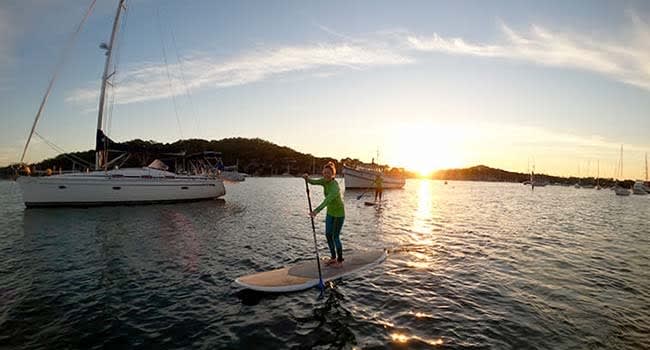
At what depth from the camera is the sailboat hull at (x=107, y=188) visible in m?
22.6

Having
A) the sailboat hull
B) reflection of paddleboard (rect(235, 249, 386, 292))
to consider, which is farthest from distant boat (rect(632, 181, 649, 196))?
reflection of paddleboard (rect(235, 249, 386, 292))

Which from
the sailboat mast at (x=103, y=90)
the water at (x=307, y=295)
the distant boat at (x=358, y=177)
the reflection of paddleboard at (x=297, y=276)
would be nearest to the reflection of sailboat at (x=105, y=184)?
the sailboat mast at (x=103, y=90)

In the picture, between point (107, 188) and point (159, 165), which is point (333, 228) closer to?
point (107, 188)

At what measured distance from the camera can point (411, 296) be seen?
25.1ft

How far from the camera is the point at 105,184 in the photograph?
24.3 meters

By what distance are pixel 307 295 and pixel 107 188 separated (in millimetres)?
23698

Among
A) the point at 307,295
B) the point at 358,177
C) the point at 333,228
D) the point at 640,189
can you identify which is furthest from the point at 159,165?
the point at 640,189

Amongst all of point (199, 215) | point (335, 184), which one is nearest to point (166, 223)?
point (199, 215)

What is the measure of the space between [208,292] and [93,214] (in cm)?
1763

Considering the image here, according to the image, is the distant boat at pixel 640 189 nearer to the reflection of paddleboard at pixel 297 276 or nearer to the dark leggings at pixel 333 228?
the reflection of paddleboard at pixel 297 276

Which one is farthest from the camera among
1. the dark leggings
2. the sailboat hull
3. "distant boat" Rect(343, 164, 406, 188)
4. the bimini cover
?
"distant boat" Rect(343, 164, 406, 188)

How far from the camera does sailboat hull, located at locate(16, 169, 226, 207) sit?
22.6 m

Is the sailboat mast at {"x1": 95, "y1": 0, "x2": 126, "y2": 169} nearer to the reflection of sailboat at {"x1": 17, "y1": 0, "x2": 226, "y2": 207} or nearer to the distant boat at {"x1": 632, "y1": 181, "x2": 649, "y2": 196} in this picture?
the reflection of sailboat at {"x1": 17, "y1": 0, "x2": 226, "y2": 207}

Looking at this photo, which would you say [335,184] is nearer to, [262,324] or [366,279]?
[366,279]
